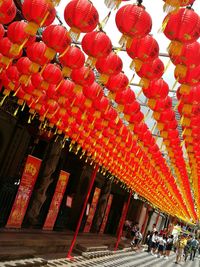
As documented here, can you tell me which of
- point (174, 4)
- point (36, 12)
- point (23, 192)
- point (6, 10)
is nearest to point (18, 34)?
point (6, 10)

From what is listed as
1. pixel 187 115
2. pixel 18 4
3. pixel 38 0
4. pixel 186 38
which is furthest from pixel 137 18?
pixel 18 4

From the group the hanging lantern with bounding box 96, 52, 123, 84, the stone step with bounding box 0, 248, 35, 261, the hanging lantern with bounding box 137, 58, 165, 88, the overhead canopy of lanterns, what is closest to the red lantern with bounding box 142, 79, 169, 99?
the overhead canopy of lanterns

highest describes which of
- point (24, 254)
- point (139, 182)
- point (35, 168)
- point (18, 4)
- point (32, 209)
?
point (18, 4)

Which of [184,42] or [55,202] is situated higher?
[184,42]

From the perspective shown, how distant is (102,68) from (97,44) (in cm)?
79

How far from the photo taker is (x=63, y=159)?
59.5 feet

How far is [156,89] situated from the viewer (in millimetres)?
7379

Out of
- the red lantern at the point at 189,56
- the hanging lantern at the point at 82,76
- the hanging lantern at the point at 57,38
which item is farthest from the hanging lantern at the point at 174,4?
the hanging lantern at the point at 82,76

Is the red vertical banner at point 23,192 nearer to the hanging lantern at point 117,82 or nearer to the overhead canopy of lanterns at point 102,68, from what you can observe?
the overhead canopy of lanterns at point 102,68

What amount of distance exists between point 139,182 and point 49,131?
884 cm

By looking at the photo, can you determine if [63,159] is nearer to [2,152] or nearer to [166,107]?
[2,152]

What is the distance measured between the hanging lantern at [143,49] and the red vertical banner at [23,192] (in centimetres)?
831

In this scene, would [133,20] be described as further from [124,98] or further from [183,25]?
[124,98]

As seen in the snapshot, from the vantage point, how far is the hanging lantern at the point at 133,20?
507cm
